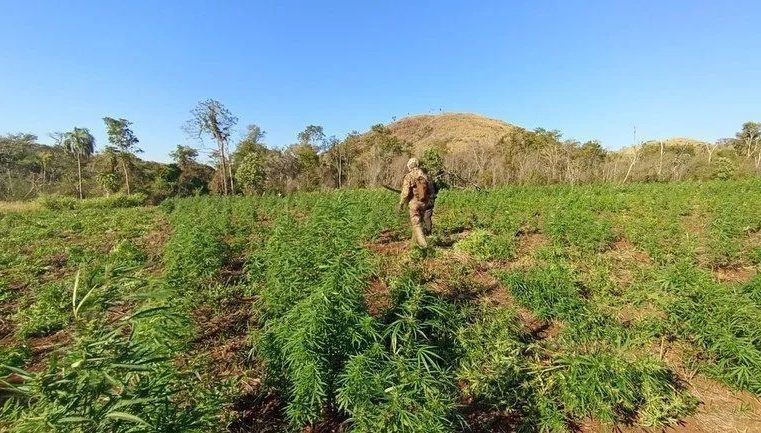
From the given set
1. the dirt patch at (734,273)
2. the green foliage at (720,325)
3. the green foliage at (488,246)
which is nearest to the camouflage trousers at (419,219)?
the green foliage at (488,246)

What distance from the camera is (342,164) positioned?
41.8 m

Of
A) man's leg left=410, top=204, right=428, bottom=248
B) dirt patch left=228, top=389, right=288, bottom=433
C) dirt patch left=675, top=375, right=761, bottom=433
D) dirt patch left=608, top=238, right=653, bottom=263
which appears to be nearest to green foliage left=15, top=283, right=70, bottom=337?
dirt patch left=228, top=389, right=288, bottom=433

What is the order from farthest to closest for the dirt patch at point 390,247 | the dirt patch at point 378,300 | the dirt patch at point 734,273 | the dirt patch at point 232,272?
the dirt patch at point 390,247, the dirt patch at point 232,272, the dirt patch at point 734,273, the dirt patch at point 378,300

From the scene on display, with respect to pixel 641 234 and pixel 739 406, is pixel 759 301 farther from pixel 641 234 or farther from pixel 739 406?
pixel 641 234

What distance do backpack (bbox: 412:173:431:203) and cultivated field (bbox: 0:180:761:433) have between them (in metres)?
1.03

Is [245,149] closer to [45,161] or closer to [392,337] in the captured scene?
[45,161]

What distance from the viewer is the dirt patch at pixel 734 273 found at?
680cm

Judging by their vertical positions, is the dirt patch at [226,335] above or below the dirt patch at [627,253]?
below

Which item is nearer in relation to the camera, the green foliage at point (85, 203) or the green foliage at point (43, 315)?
the green foliage at point (43, 315)

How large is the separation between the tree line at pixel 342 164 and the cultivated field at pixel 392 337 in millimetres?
23241

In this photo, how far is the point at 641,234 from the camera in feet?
28.1

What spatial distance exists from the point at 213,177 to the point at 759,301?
1717 inches

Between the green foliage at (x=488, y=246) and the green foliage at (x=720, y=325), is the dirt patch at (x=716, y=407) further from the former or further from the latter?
the green foliage at (x=488, y=246)

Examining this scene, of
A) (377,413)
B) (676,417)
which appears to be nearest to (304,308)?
(377,413)
